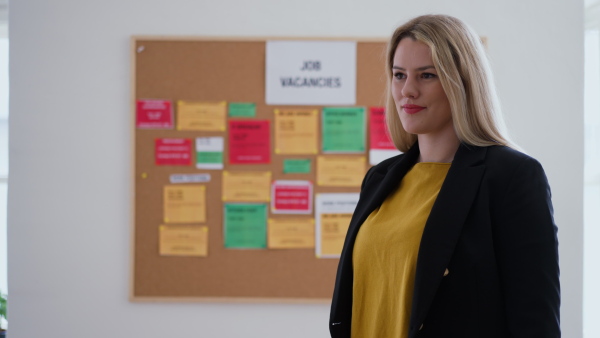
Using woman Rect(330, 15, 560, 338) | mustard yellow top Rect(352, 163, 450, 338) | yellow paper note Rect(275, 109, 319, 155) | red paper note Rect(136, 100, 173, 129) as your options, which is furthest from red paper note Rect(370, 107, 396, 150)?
mustard yellow top Rect(352, 163, 450, 338)

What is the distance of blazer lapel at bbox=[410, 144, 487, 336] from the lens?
4.18ft

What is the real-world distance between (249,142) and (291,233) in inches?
17.0

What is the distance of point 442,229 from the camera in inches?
51.1

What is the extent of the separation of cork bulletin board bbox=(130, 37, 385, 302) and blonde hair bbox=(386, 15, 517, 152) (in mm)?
1333

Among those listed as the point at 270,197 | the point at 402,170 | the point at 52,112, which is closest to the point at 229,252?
the point at 270,197

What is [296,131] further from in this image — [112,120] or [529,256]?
[529,256]

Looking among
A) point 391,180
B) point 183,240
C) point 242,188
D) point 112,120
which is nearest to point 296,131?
point 242,188

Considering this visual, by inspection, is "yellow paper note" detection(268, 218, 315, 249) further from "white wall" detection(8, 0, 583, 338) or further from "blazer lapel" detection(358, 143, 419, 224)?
"blazer lapel" detection(358, 143, 419, 224)

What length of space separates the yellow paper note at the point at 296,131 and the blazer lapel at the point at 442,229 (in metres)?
1.43

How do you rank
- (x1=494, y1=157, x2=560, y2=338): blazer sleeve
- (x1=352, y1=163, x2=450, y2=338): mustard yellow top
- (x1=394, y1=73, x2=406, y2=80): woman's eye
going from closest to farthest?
1. (x1=494, y1=157, x2=560, y2=338): blazer sleeve
2. (x1=352, y1=163, x2=450, y2=338): mustard yellow top
3. (x1=394, y1=73, x2=406, y2=80): woman's eye

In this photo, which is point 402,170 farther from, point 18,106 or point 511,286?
point 18,106

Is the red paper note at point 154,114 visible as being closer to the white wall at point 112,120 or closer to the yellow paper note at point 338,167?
the white wall at point 112,120

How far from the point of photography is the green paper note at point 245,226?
276 centimetres

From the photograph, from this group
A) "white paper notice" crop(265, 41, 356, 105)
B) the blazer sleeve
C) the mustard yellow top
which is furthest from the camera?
"white paper notice" crop(265, 41, 356, 105)
